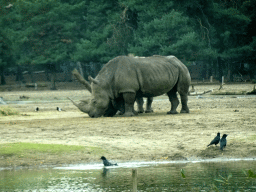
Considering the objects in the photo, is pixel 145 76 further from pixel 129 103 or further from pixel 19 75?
pixel 19 75

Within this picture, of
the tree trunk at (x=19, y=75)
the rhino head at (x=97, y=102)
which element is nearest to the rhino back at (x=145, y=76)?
the rhino head at (x=97, y=102)

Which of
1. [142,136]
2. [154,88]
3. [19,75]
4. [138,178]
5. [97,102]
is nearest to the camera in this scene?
[138,178]

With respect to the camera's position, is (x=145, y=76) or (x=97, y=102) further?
(x=145, y=76)

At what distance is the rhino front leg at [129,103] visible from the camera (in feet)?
50.4

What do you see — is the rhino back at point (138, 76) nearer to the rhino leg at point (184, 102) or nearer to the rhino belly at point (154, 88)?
the rhino belly at point (154, 88)

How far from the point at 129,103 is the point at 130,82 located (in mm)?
618

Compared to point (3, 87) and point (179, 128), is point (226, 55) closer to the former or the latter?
point (3, 87)

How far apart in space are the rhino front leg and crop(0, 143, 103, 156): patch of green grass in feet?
16.1

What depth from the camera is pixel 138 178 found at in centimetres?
824

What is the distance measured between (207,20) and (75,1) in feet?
43.4

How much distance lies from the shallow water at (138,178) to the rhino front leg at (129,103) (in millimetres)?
5721

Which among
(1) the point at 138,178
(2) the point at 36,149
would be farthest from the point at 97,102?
(1) the point at 138,178

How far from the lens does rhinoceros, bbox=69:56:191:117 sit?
15.4 m

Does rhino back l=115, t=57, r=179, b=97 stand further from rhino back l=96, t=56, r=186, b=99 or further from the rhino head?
the rhino head
